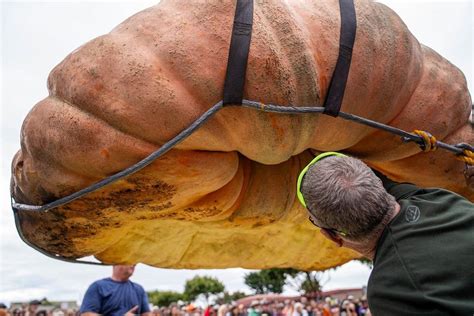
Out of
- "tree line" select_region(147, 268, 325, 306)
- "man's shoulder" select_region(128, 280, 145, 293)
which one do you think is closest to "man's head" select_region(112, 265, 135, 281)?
"man's shoulder" select_region(128, 280, 145, 293)

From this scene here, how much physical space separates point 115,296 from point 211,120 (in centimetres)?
264

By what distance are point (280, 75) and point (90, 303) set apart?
284cm

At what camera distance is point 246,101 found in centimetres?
172

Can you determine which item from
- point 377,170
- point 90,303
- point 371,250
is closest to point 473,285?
point 371,250

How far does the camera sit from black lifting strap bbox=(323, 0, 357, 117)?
1.80 meters

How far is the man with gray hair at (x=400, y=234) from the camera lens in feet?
4.30

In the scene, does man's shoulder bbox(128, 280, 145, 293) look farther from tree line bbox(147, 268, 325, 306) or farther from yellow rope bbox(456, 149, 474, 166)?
tree line bbox(147, 268, 325, 306)

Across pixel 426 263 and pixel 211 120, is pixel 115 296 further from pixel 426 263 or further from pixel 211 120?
pixel 426 263

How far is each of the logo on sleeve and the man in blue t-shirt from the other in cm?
287

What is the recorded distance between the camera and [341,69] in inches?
70.7

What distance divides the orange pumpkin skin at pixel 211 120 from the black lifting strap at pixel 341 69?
0.02m

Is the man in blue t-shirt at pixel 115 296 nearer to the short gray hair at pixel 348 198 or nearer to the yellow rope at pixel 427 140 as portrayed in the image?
the yellow rope at pixel 427 140

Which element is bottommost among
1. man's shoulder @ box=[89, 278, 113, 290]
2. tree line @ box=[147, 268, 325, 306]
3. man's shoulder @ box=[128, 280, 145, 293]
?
tree line @ box=[147, 268, 325, 306]

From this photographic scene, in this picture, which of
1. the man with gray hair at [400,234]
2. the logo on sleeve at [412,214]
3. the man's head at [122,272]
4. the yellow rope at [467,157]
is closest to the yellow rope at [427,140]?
the yellow rope at [467,157]
